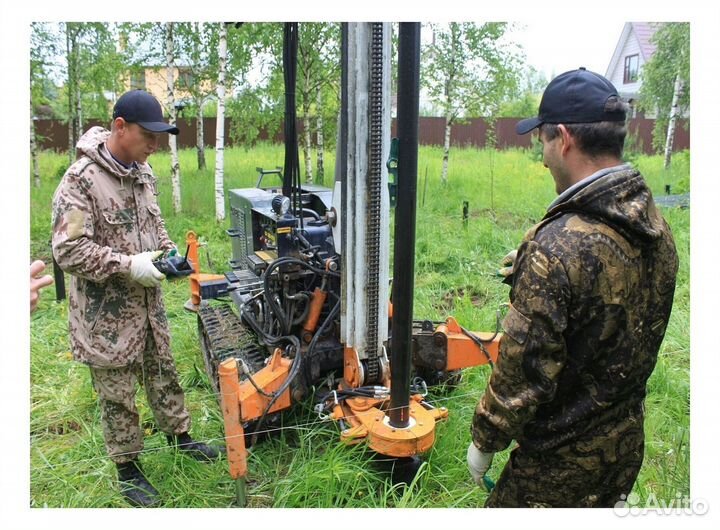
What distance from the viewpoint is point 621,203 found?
1.75m

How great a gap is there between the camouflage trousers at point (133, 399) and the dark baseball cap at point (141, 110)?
3.71 ft

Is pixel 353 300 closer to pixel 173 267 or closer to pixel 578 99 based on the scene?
pixel 173 267

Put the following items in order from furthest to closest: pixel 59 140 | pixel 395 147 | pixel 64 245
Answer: pixel 59 140 → pixel 64 245 → pixel 395 147

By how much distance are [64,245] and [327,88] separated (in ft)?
33.0

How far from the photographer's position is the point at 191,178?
41.6ft

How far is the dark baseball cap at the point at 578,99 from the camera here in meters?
1.82

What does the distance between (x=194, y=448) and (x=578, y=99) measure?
2.94 metres

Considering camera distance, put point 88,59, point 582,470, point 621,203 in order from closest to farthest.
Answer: point 621,203
point 582,470
point 88,59

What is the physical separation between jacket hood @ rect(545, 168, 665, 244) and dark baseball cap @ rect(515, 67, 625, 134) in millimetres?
200

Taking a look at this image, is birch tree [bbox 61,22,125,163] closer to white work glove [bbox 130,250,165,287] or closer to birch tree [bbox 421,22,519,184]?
birch tree [bbox 421,22,519,184]

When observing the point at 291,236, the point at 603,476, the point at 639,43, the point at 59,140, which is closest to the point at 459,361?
the point at 291,236

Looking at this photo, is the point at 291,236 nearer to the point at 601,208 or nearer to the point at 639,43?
the point at 601,208

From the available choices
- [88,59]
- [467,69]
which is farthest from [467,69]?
[88,59]

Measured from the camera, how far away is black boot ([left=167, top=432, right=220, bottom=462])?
11.5ft
